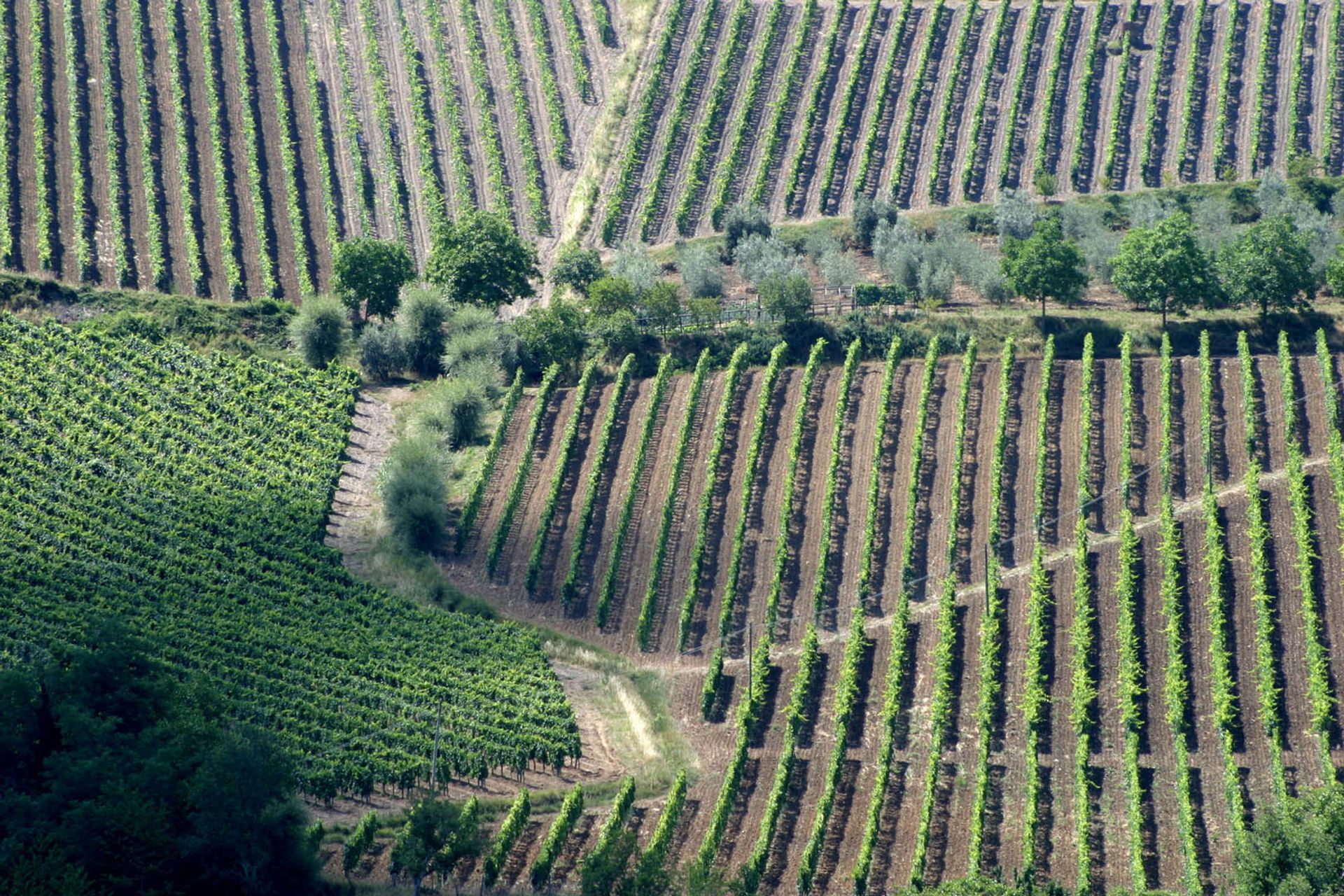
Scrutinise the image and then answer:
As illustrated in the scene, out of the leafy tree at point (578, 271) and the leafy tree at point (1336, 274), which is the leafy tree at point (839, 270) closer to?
the leafy tree at point (578, 271)

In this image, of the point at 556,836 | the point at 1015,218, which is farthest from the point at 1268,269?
the point at 556,836

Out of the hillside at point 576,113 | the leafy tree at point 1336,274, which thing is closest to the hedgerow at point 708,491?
the hillside at point 576,113

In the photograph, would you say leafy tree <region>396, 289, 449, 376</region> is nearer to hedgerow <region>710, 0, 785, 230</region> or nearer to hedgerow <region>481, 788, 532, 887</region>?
hedgerow <region>710, 0, 785, 230</region>

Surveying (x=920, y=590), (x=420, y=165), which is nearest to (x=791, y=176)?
(x=420, y=165)

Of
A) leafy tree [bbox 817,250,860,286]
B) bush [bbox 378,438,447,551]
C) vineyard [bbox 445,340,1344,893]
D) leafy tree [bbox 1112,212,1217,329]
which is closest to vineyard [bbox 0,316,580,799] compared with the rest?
bush [bbox 378,438,447,551]

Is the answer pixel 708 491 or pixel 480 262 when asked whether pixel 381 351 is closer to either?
pixel 480 262

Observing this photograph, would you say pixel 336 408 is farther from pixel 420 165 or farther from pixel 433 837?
pixel 433 837
